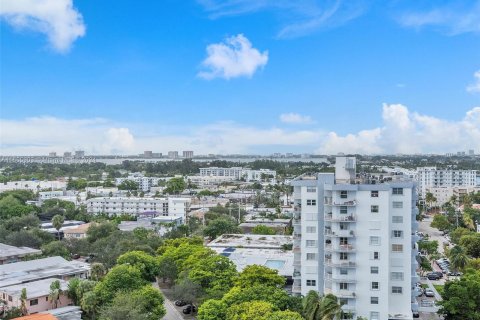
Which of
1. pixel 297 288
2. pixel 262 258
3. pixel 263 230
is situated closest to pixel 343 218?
pixel 297 288

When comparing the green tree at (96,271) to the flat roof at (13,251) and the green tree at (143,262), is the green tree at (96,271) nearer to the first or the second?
the green tree at (143,262)

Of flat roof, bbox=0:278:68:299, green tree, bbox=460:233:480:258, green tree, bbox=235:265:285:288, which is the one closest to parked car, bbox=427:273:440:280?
green tree, bbox=460:233:480:258

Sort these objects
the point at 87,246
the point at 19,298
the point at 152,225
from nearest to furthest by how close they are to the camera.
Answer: the point at 19,298
the point at 87,246
the point at 152,225

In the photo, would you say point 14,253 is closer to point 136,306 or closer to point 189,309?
point 189,309

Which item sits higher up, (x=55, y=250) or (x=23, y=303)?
(x=55, y=250)

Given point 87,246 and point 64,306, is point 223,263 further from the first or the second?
point 87,246

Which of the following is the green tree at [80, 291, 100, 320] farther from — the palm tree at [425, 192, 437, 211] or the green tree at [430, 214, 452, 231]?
the palm tree at [425, 192, 437, 211]

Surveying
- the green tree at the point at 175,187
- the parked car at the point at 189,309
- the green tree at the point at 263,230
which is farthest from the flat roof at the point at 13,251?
the green tree at the point at 175,187

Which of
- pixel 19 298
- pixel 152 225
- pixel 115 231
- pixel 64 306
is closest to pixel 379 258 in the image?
A: pixel 64 306
